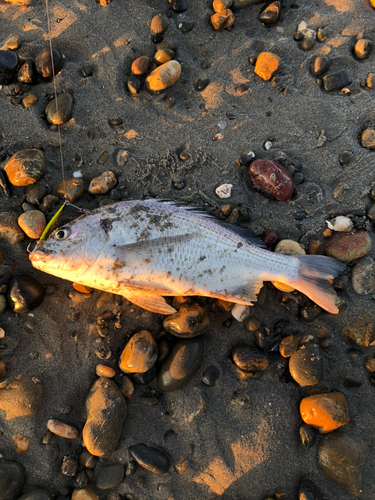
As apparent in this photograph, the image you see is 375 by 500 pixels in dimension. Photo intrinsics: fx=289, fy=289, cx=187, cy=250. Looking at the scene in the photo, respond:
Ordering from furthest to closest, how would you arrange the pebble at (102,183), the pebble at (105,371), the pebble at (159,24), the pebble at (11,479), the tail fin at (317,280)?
the pebble at (159,24)
the pebble at (102,183)
the tail fin at (317,280)
the pebble at (105,371)
the pebble at (11,479)

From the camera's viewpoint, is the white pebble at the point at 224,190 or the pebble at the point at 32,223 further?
the white pebble at the point at 224,190

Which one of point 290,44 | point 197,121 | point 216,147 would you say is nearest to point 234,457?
point 216,147

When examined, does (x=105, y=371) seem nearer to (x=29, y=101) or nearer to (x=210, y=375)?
(x=210, y=375)

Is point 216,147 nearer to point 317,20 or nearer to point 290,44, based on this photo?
point 290,44

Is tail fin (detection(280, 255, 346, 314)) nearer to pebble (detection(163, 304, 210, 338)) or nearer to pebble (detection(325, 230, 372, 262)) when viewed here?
pebble (detection(325, 230, 372, 262))

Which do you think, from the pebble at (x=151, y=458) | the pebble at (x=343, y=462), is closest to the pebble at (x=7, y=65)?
the pebble at (x=151, y=458)

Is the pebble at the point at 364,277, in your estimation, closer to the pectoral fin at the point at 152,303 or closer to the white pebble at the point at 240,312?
the white pebble at the point at 240,312
